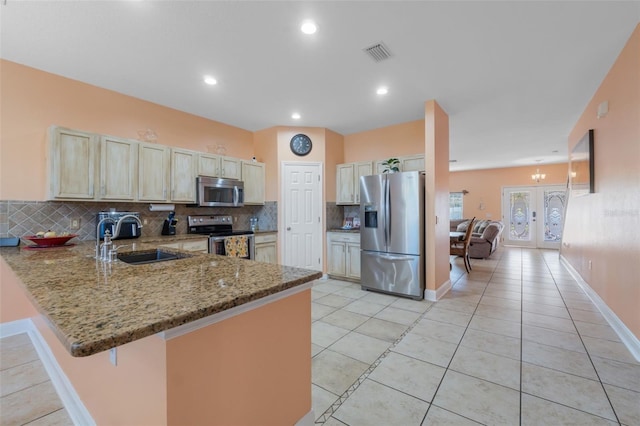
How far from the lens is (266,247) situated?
14.7 ft

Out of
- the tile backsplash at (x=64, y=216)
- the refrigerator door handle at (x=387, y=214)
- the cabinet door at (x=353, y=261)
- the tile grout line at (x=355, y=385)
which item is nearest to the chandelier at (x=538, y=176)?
the refrigerator door handle at (x=387, y=214)

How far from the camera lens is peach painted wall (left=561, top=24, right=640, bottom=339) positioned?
231 centimetres

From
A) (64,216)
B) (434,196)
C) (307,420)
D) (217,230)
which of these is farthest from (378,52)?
(64,216)

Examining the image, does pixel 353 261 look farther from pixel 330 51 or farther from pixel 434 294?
pixel 330 51

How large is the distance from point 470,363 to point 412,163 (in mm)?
2870

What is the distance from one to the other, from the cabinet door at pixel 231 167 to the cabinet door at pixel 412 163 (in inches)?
103

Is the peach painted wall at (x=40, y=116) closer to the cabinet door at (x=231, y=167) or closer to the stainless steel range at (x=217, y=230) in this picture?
the cabinet door at (x=231, y=167)

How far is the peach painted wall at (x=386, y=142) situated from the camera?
14.5ft

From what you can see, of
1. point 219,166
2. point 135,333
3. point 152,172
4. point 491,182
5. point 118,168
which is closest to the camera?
point 135,333

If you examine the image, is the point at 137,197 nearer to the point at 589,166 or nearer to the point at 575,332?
the point at 575,332

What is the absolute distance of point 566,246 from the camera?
5637 mm

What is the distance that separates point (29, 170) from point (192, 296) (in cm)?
314

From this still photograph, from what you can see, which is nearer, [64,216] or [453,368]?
[453,368]

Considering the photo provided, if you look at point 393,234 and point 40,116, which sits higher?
point 40,116
